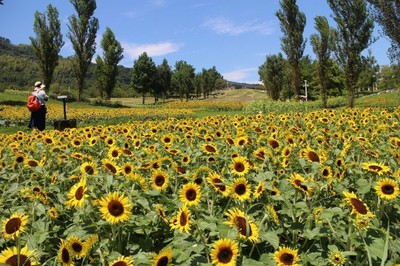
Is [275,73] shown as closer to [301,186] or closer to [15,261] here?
[301,186]

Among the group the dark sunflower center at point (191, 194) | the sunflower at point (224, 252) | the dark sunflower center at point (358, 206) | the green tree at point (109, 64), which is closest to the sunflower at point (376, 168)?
the dark sunflower center at point (358, 206)

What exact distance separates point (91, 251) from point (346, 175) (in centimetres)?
203

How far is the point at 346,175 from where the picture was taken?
290cm

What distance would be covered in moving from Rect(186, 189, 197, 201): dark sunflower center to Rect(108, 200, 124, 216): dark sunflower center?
375 mm

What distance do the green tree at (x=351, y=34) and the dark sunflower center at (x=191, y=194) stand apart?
2345cm

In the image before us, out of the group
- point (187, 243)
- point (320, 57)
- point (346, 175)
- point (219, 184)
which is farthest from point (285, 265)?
point (320, 57)

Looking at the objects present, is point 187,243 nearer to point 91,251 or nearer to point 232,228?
point 232,228

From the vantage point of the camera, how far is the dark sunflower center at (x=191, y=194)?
1.88 m

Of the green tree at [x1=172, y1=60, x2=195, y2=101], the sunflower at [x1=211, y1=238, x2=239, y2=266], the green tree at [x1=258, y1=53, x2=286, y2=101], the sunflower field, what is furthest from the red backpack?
the green tree at [x1=172, y1=60, x2=195, y2=101]

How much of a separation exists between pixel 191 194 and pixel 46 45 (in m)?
38.4

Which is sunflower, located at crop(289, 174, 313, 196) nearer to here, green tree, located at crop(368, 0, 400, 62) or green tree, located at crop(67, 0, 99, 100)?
green tree, located at crop(368, 0, 400, 62)

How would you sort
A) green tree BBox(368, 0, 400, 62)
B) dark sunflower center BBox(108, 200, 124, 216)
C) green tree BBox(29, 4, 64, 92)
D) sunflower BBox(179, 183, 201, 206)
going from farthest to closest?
green tree BBox(29, 4, 64, 92) < green tree BBox(368, 0, 400, 62) < sunflower BBox(179, 183, 201, 206) < dark sunflower center BBox(108, 200, 124, 216)

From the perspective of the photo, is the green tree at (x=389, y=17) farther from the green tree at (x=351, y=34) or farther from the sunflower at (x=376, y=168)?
the sunflower at (x=376, y=168)

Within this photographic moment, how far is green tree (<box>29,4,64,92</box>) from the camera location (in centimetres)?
3597
